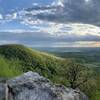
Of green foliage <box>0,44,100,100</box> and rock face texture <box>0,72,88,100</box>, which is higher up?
rock face texture <box>0,72,88,100</box>

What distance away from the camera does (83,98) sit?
58.4 feet

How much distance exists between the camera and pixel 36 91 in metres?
16.7

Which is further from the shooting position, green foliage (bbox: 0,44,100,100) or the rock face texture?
green foliage (bbox: 0,44,100,100)

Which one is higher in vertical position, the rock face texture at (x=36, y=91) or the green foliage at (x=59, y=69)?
the rock face texture at (x=36, y=91)

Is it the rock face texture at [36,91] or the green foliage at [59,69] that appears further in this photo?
the green foliage at [59,69]

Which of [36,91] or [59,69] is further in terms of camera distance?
[59,69]

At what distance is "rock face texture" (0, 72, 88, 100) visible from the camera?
1653 cm

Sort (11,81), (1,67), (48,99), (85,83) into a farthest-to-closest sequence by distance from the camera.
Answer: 1. (85,83)
2. (1,67)
3. (11,81)
4. (48,99)

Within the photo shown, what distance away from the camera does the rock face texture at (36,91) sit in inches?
651

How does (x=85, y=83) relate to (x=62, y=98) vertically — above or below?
below

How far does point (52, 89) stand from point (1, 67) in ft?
103

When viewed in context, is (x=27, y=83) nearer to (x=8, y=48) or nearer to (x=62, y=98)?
(x=62, y=98)

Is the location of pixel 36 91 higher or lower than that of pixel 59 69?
higher

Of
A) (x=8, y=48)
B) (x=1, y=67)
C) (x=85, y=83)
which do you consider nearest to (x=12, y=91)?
(x=1, y=67)
